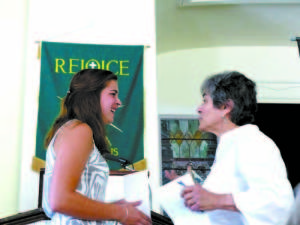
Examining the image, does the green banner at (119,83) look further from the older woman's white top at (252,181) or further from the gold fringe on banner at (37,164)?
the older woman's white top at (252,181)

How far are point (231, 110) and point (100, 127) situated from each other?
623 millimetres

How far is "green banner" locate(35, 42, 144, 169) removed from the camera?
3521 mm

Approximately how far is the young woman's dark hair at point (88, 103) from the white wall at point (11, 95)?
2.48 m

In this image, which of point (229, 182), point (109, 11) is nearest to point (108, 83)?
point (229, 182)

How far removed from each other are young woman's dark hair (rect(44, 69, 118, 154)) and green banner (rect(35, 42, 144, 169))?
197 cm

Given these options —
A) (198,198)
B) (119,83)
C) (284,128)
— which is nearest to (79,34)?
(119,83)

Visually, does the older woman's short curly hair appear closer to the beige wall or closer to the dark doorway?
the beige wall

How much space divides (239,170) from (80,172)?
24.1 inches

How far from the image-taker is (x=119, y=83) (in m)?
3.68

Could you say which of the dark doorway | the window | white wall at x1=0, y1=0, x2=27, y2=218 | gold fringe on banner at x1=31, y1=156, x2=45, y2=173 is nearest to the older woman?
gold fringe on banner at x1=31, y1=156, x2=45, y2=173

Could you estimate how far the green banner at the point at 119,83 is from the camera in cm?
352

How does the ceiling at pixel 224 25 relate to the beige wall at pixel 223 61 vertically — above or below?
above

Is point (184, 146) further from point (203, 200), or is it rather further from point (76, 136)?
point (76, 136)

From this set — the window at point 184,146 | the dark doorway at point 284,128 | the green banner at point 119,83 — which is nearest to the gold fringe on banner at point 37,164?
the green banner at point 119,83
